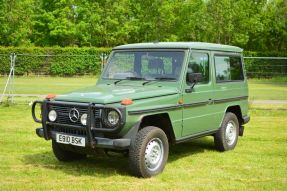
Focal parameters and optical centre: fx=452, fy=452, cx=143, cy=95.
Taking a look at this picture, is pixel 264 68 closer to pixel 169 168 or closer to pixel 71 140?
pixel 169 168

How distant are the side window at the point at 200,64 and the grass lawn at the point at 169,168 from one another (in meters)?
1.61

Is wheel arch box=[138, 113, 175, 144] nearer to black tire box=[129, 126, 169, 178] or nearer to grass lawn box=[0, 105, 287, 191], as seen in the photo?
black tire box=[129, 126, 169, 178]

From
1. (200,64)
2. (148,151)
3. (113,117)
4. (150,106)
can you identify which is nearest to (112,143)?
(113,117)

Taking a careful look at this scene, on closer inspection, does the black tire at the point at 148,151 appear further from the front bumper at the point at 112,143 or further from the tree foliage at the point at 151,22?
the tree foliage at the point at 151,22

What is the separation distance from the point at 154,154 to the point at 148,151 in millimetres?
217

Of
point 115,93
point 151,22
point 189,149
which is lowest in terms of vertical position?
point 189,149

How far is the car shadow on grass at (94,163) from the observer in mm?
7426

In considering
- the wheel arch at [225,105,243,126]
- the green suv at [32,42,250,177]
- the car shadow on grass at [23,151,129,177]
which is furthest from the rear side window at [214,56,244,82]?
the car shadow on grass at [23,151,129,177]

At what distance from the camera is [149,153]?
7.11 metres

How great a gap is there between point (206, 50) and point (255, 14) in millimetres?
40689

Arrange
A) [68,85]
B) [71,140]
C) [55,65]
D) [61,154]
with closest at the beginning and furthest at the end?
[71,140] < [61,154] < [68,85] < [55,65]

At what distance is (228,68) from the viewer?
30.7ft

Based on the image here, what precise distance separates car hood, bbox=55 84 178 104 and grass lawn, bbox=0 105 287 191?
3.17 feet

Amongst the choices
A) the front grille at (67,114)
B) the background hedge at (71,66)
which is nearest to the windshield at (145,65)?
the front grille at (67,114)
